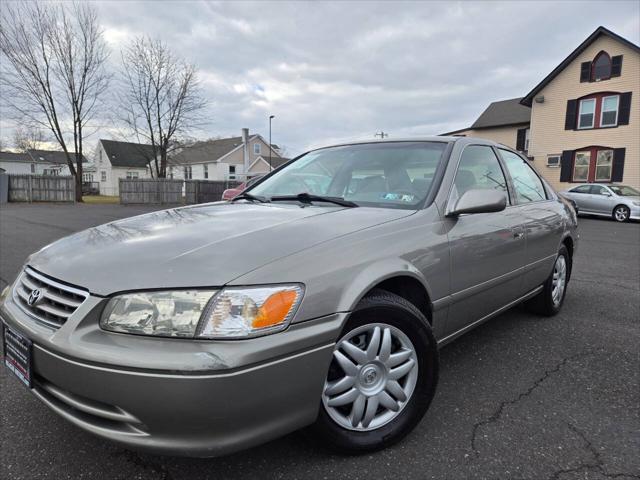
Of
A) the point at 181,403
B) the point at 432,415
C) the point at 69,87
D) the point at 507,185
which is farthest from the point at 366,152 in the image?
the point at 69,87

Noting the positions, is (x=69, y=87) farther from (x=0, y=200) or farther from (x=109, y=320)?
(x=109, y=320)

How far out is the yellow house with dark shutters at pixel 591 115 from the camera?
19.2m

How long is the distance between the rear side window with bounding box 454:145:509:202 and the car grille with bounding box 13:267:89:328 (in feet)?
6.93

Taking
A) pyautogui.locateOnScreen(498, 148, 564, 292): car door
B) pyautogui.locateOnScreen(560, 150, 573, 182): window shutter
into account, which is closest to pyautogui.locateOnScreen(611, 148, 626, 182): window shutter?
pyautogui.locateOnScreen(560, 150, 573, 182): window shutter

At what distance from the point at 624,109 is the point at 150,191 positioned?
976 inches

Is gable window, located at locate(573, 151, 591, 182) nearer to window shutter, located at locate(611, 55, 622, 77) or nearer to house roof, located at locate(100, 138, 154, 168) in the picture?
window shutter, located at locate(611, 55, 622, 77)

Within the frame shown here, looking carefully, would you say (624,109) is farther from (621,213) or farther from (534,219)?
(534,219)

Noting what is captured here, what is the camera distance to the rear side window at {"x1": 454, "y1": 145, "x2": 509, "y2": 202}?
274 cm

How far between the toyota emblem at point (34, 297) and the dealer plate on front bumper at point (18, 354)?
136mm

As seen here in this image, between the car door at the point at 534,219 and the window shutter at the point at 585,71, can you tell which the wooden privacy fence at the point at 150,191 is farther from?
the car door at the point at 534,219

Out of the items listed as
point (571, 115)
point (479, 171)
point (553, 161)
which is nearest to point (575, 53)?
point (571, 115)

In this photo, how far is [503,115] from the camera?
27797 millimetres

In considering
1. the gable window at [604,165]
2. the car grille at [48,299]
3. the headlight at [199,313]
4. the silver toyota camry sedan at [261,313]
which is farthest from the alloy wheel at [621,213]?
the car grille at [48,299]

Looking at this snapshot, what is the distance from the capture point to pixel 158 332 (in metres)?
1.48
